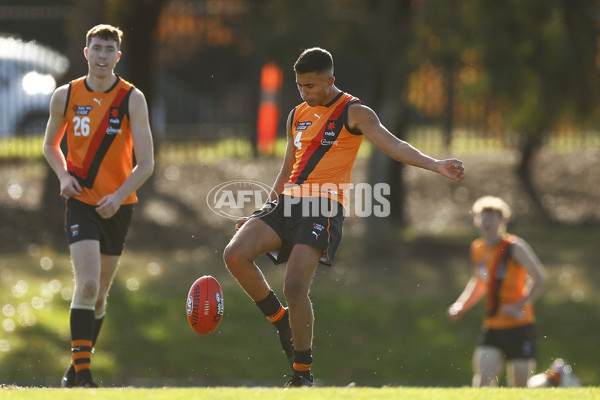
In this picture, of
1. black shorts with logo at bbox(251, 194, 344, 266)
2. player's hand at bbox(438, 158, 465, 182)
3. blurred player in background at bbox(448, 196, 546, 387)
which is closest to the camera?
player's hand at bbox(438, 158, 465, 182)

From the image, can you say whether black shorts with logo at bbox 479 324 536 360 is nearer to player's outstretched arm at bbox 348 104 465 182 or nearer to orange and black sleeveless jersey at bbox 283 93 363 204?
orange and black sleeveless jersey at bbox 283 93 363 204

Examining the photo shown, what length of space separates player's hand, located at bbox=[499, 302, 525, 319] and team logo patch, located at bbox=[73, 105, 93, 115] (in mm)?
4717

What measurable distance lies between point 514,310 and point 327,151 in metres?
3.68

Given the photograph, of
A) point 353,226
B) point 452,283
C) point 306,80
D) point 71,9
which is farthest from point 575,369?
point 71,9

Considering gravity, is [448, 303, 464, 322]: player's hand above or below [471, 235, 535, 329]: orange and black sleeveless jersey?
below

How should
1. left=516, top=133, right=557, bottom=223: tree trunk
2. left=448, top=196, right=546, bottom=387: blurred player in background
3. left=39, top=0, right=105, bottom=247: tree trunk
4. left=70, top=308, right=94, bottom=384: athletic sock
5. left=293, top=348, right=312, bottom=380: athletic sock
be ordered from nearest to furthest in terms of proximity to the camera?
left=293, top=348, right=312, bottom=380: athletic sock, left=70, top=308, right=94, bottom=384: athletic sock, left=448, top=196, right=546, bottom=387: blurred player in background, left=39, top=0, right=105, bottom=247: tree trunk, left=516, top=133, right=557, bottom=223: tree trunk

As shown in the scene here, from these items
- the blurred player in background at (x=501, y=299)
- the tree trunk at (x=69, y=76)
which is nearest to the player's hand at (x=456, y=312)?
the blurred player in background at (x=501, y=299)

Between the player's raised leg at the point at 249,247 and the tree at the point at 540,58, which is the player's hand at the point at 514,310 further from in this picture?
the tree at the point at 540,58

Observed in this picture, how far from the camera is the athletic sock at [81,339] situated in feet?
25.7

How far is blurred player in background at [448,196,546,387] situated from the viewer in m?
10.4
